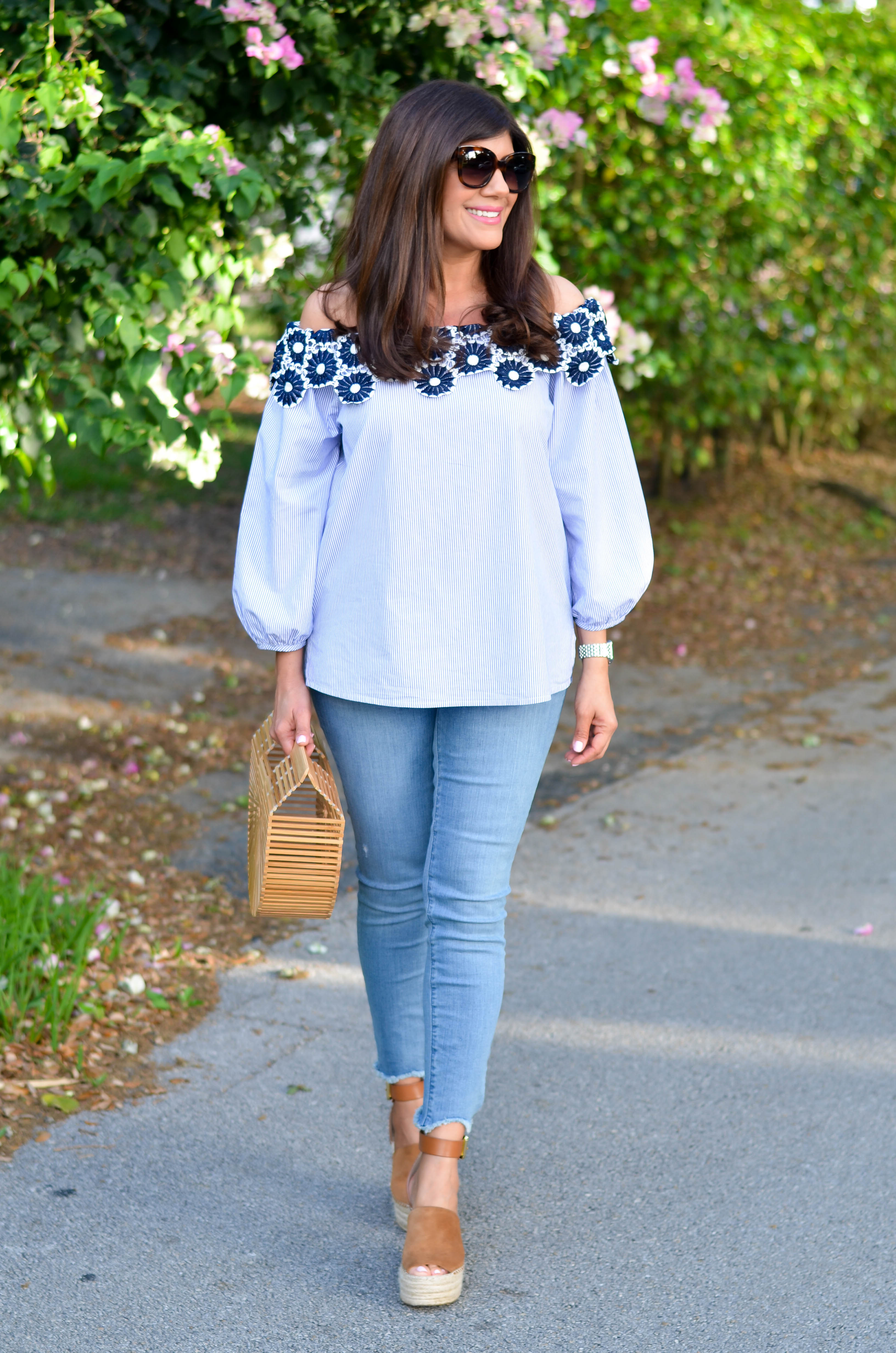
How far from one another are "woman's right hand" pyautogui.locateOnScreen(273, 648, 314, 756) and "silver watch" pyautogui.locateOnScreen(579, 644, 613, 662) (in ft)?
1.51

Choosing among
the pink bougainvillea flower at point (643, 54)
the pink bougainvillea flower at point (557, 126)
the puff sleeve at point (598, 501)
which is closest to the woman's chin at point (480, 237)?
the puff sleeve at point (598, 501)

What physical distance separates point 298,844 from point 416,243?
951mm

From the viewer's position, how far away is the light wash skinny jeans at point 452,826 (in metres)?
2.28

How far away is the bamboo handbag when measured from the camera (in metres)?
2.24

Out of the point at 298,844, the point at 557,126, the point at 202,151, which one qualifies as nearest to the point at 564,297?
the point at 298,844

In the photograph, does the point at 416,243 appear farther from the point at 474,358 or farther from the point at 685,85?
the point at 685,85

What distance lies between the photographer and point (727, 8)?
4.25 meters

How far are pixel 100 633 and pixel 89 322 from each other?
129 inches

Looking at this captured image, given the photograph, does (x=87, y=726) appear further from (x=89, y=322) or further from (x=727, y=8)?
(x=727, y=8)

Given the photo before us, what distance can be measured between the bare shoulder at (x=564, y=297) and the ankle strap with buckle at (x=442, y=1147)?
1340 millimetres

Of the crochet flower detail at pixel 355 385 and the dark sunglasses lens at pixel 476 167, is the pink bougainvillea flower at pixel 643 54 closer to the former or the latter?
the dark sunglasses lens at pixel 476 167

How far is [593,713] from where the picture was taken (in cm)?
233

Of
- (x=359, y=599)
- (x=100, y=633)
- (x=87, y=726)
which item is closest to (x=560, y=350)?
→ (x=359, y=599)

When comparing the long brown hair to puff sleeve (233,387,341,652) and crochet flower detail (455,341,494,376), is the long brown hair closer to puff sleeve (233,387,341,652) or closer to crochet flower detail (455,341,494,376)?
crochet flower detail (455,341,494,376)
